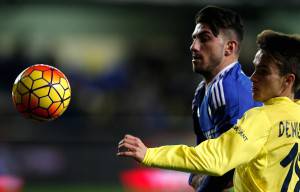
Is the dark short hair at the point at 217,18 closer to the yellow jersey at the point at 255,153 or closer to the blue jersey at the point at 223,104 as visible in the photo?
the blue jersey at the point at 223,104

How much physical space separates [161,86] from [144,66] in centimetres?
101

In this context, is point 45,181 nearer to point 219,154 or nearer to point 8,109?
point 8,109

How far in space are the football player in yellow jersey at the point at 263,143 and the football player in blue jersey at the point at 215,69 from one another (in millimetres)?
953

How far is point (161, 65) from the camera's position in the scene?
17.3 meters

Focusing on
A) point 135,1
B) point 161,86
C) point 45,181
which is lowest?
point 45,181

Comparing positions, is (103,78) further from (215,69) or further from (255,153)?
(255,153)

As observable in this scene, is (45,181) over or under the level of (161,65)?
under

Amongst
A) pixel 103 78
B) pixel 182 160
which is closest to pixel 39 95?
pixel 182 160

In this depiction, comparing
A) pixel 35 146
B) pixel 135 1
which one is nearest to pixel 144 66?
pixel 135 1

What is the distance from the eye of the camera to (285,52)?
4.22m

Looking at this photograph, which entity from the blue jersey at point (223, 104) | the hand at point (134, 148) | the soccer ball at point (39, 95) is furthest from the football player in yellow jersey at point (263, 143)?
the soccer ball at point (39, 95)

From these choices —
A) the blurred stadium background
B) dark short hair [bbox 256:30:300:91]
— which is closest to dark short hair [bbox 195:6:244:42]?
dark short hair [bbox 256:30:300:91]

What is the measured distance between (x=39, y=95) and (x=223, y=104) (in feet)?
4.33

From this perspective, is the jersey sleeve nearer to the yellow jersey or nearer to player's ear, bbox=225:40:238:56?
the yellow jersey
